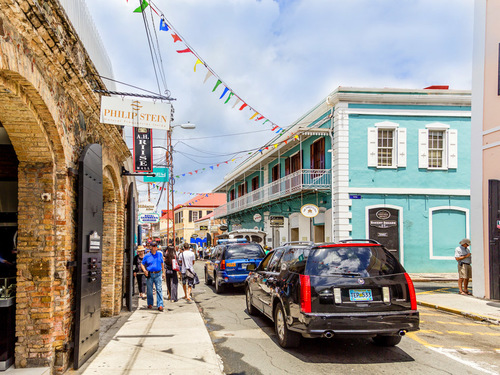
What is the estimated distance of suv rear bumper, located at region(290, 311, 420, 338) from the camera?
6.27 meters

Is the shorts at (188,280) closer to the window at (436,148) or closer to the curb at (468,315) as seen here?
the curb at (468,315)

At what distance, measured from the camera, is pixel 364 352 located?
6.94 metres

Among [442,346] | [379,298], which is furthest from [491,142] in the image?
[379,298]

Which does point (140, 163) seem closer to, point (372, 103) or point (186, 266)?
point (186, 266)

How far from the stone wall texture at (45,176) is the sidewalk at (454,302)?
27.7ft

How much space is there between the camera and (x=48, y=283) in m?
5.67

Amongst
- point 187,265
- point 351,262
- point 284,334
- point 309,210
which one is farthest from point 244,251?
point 351,262

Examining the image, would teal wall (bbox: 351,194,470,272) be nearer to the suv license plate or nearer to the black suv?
the black suv

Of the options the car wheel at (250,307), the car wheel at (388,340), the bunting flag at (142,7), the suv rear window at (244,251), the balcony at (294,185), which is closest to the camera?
the car wheel at (388,340)

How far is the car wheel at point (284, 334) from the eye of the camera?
703 cm

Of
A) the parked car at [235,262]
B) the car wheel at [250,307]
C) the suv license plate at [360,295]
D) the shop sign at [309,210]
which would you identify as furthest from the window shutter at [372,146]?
the suv license plate at [360,295]

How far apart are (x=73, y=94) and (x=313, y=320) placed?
4650 millimetres

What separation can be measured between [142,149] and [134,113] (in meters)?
2.63

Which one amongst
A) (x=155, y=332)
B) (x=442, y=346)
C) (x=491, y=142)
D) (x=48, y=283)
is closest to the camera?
(x=48, y=283)
